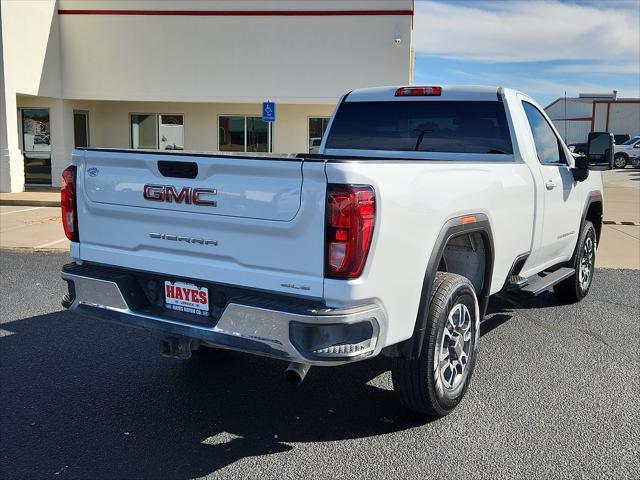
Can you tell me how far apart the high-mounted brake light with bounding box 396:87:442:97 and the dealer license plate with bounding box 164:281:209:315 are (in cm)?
290

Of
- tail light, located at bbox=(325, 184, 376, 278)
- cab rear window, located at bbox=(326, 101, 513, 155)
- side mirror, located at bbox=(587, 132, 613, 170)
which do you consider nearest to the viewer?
tail light, located at bbox=(325, 184, 376, 278)

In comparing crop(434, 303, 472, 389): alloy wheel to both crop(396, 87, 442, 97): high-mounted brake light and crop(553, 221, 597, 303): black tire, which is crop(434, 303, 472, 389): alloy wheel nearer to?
crop(396, 87, 442, 97): high-mounted brake light

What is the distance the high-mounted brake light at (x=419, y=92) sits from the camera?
5.57 metres

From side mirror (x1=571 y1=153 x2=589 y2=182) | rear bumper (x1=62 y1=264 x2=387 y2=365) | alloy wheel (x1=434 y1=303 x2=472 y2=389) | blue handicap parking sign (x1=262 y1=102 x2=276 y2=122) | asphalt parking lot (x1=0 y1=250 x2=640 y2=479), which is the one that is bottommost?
asphalt parking lot (x1=0 y1=250 x2=640 y2=479)

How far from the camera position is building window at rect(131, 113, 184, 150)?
21.8 m

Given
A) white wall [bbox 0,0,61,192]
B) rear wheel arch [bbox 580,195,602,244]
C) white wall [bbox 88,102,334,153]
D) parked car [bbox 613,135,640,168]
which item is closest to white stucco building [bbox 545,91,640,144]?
parked car [bbox 613,135,640,168]

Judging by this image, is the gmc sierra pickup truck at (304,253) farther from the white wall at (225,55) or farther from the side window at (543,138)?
the white wall at (225,55)

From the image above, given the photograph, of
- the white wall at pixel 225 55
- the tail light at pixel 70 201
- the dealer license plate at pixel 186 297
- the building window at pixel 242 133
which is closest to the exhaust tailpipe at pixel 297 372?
the dealer license plate at pixel 186 297

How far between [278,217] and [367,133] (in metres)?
2.69

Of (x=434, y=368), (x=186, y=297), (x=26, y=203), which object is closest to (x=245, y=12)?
(x=26, y=203)

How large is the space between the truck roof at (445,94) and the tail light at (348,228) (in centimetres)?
264

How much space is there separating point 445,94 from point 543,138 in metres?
1.01

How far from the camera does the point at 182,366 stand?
5.03 meters

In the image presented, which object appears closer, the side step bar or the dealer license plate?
the dealer license plate
